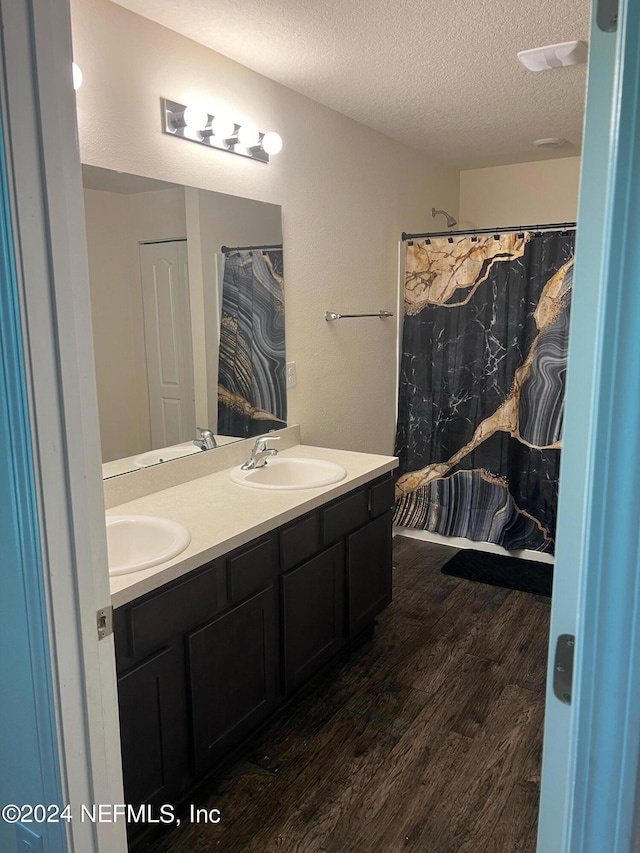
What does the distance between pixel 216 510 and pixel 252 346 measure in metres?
0.91

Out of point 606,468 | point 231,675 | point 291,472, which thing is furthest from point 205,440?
point 606,468

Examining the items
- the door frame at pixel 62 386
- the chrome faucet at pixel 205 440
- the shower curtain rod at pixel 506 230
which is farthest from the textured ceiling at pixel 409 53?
the chrome faucet at pixel 205 440

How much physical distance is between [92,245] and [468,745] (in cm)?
208

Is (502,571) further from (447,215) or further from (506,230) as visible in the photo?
(447,215)

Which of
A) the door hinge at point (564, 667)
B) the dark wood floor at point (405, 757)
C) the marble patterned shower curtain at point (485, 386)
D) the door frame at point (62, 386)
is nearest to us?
the door hinge at point (564, 667)

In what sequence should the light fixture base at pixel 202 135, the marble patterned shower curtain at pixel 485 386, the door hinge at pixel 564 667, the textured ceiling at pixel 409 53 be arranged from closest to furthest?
the door hinge at pixel 564 667, the textured ceiling at pixel 409 53, the light fixture base at pixel 202 135, the marble patterned shower curtain at pixel 485 386

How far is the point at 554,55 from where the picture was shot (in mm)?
2283

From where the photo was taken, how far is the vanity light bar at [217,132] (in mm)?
2305

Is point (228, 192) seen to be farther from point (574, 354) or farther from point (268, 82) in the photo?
point (574, 354)

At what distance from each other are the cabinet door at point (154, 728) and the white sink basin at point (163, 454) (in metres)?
0.80

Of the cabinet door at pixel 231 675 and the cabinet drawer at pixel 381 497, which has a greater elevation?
the cabinet drawer at pixel 381 497

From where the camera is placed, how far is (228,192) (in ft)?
8.53

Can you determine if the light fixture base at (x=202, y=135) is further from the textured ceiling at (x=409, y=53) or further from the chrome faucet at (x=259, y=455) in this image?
the chrome faucet at (x=259, y=455)

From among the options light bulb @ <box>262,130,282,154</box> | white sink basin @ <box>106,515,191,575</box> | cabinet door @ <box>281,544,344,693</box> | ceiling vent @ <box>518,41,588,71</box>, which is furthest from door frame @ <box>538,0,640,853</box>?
light bulb @ <box>262,130,282,154</box>
